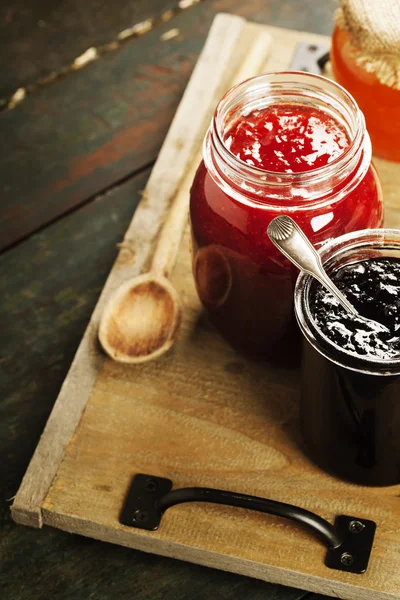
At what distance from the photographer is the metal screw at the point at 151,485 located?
91cm

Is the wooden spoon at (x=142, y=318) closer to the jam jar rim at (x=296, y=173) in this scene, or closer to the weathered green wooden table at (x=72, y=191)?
the weathered green wooden table at (x=72, y=191)

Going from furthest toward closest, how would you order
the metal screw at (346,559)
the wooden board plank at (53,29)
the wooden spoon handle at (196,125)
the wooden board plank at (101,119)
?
1. the wooden board plank at (53,29)
2. the wooden board plank at (101,119)
3. the wooden spoon handle at (196,125)
4. the metal screw at (346,559)

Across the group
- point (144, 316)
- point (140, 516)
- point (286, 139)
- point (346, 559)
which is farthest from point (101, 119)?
point (346, 559)

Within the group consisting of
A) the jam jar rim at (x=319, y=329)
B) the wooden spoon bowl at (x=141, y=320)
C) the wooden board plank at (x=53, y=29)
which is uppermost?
the jam jar rim at (x=319, y=329)

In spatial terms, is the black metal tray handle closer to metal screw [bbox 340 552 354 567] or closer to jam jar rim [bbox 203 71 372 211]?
metal screw [bbox 340 552 354 567]

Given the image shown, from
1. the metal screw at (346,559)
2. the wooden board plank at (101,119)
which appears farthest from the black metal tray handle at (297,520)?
the wooden board plank at (101,119)

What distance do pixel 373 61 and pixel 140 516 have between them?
0.56m

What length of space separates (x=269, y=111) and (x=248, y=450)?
354mm

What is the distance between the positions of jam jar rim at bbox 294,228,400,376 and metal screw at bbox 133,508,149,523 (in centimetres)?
26

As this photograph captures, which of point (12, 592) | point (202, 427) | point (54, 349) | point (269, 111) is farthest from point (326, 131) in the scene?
point (12, 592)

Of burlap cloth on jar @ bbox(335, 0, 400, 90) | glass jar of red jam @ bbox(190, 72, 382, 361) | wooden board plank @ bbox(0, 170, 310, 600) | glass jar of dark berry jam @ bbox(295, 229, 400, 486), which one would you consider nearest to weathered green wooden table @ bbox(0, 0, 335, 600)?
wooden board plank @ bbox(0, 170, 310, 600)

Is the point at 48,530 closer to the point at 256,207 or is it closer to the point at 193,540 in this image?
the point at 193,540

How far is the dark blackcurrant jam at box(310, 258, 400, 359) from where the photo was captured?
76 cm

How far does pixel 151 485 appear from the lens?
0.91m
